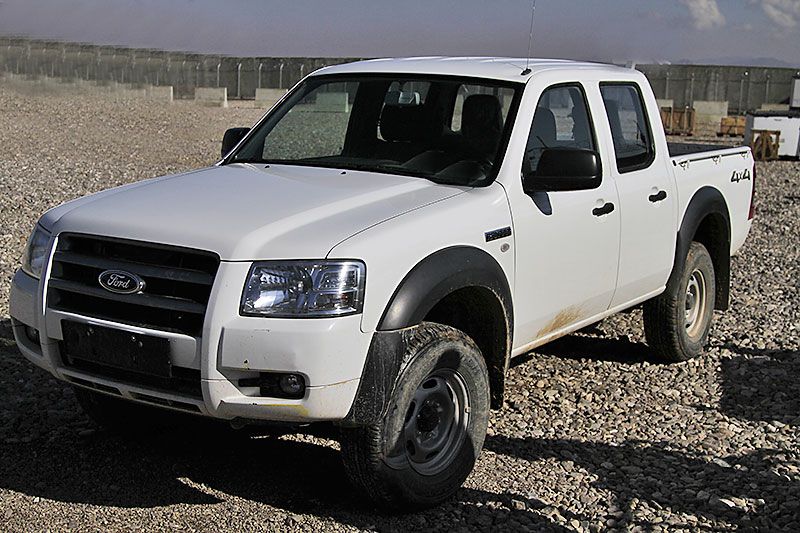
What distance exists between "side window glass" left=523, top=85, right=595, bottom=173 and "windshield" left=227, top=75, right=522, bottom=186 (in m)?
0.17

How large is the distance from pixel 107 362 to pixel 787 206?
15.0 m

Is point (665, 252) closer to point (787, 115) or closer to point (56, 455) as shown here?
point (56, 455)

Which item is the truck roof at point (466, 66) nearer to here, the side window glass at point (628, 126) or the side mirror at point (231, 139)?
the side window glass at point (628, 126)

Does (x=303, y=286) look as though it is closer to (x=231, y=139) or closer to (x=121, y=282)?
(x=121, y=282)

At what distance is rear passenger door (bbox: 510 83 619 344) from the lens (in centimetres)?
545

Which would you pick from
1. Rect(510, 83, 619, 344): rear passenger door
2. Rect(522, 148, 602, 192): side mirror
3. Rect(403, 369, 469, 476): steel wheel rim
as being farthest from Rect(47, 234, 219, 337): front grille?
Rect(522, 148, 602, 192): side mirror

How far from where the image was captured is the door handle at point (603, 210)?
596 centimetres

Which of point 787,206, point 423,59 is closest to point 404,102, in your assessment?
point 423,59

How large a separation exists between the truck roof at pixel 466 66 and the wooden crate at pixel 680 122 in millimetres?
31744

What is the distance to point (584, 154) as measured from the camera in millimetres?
5312

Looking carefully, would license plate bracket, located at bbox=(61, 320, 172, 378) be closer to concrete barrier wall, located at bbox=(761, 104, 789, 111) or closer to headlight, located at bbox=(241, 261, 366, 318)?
headlight, located at bbox=(241, 261, 366, 318)

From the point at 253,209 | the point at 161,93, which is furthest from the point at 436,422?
the point at 161,93

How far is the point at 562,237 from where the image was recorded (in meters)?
5.69

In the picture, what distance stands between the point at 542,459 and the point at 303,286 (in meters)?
1.99
